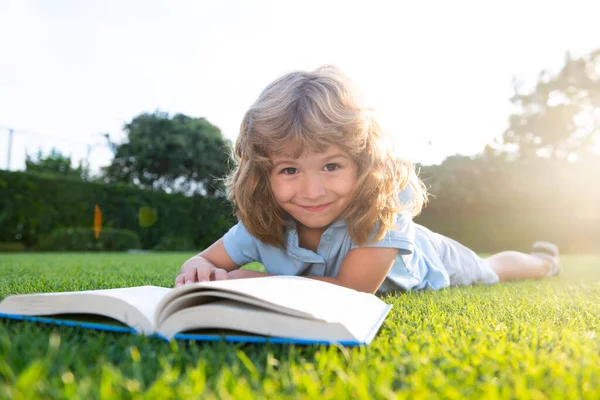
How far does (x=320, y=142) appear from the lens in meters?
2.08

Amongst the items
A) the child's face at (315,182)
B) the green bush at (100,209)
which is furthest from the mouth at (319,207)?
the green bush at (100,209)

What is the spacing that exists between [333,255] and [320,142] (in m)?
0.66

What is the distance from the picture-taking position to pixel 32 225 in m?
12.2

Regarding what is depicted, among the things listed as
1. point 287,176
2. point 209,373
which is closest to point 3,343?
point 209,373

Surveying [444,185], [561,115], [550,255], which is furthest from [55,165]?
[561,115]

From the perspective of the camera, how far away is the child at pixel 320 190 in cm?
213

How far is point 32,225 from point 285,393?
13196mm

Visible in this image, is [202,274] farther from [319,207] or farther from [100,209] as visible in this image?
[100,209]

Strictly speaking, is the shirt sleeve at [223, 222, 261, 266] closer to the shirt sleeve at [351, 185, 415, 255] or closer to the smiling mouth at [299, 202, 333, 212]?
the smiling mouth at [299, 202, 333, 212]

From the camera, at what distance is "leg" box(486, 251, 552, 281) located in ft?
13.4

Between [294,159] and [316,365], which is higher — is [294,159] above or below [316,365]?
above

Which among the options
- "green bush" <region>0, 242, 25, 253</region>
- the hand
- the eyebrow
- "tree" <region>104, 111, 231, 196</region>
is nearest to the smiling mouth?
the eyebrow

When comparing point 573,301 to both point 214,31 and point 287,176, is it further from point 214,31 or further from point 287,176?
point 214,31

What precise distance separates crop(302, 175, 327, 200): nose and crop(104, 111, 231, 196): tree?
72.2ft
